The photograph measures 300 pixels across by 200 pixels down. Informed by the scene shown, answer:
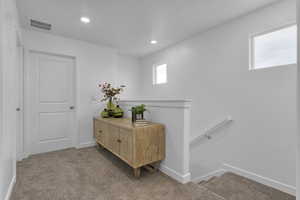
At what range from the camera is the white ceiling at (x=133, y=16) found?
197 cm

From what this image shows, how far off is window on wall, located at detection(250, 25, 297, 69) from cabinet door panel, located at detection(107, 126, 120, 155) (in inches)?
91.8

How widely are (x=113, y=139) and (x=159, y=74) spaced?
7.85 feet

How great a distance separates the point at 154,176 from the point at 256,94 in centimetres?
190

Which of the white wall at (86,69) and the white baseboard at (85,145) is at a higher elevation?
the white wall at (86,69)

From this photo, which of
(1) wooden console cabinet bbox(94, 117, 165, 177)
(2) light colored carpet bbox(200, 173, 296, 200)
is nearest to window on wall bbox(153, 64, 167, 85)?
(1) wooden console cabinet bbox(94, 117, 165, 177)

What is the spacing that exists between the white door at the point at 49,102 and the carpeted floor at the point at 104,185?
506 millimetres

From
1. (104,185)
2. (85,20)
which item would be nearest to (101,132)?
(104,185)

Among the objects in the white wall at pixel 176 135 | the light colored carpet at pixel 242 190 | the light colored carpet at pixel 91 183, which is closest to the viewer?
the light colored carpet at pixel 91 183

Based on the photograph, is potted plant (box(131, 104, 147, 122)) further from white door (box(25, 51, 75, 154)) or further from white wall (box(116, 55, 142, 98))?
white wall (box(116, 55, 142, 98))

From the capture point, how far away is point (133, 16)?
7.52 ft

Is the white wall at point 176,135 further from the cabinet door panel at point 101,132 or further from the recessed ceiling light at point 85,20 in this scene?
the recessed ceiling light at point 85,20

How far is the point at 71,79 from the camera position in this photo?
3062mm

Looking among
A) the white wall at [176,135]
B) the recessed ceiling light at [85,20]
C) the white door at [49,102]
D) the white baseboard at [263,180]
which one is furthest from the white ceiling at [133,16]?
the white baseboard at [263,180]

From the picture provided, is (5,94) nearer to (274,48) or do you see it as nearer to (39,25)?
A: (39,25)
